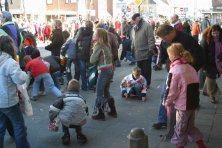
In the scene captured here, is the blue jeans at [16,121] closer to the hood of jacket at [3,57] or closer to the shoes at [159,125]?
the hood of jacket at [3,57]

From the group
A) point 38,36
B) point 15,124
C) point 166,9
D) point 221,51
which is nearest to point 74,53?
point 221,51

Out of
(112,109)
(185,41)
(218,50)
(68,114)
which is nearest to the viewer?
(185,41)

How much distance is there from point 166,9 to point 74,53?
73.6 m

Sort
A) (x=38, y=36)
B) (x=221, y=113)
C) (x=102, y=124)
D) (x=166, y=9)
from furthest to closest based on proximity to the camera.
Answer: (x=166, y=9)
(x=38, y=36)
(x=221, y=113)
(x=102, y=124)

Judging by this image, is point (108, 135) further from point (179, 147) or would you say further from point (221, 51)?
point (221, 51)

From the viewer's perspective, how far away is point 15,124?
14.8 ft

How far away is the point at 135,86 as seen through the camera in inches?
320

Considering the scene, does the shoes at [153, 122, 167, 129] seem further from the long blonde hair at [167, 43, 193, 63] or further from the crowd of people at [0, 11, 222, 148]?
the long blonde hair at [167, 43, 193, 63]

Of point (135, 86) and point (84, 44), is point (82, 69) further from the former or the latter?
point (135, 86)

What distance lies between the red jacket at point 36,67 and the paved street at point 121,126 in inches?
26.6

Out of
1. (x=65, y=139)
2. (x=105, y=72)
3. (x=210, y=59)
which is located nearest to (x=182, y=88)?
(x=65, y=139)

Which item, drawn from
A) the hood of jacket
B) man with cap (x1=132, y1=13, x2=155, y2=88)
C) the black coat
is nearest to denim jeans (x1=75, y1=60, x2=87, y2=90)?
man with cap (x1=132, y1=13, x2=155, y2=88)

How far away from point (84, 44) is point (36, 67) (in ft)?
4.51

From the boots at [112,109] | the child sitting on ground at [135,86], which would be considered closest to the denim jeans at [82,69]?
the child sitting on ground at [135,86]
